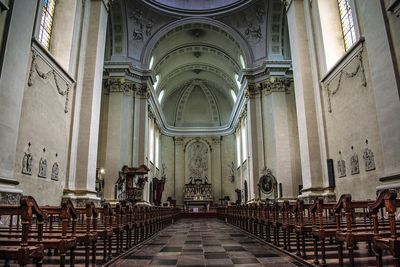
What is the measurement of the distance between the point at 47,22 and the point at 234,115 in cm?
1893

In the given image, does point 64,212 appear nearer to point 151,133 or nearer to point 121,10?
point 121,10

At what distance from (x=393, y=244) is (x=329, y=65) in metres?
8.94

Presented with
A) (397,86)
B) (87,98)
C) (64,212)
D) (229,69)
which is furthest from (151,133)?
(64,212)

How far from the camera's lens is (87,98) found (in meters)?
10.8

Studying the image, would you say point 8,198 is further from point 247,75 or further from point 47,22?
point 247,75

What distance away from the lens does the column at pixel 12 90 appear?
20.3 ft

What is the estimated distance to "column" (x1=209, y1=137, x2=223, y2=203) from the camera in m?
30.1

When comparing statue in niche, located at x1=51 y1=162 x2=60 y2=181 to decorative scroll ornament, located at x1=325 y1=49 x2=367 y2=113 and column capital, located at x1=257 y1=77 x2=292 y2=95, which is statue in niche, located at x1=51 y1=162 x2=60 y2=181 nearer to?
decorative scroll ornament, located at x1=325 y1=49 x2=367 y2=113

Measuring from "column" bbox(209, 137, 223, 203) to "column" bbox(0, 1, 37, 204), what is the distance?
24555 mm

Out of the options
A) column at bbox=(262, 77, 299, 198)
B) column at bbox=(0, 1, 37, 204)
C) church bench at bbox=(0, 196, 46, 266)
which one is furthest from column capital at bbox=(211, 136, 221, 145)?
church bench at bbox=(0, 196, 46, 266)

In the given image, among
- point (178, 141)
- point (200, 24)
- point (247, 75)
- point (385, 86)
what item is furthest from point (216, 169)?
point (385, 86)

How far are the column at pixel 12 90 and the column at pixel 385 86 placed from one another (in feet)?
24.8

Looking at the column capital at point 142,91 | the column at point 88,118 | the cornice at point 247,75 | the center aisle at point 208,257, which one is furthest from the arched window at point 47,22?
the column capital at point 142,91

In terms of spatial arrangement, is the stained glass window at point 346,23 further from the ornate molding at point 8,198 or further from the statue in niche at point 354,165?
the ornate molding at point 8,198
